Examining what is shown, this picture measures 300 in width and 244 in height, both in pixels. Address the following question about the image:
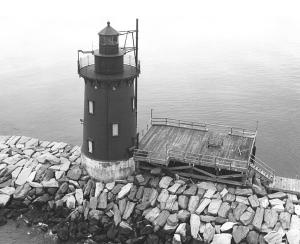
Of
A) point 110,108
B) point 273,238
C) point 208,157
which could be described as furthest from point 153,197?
point 273,238

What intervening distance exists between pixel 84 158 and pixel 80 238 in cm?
594

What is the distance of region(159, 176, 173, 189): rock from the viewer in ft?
94.7

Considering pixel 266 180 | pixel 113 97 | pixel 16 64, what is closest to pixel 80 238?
pixel 113 97

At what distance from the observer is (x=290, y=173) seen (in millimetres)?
38031

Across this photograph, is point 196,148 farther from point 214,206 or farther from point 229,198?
point 214,206

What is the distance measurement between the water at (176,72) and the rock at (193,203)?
13.7 metres

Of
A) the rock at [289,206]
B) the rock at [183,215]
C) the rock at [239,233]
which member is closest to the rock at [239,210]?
the rock at [239,233]

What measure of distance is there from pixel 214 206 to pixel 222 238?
7.34 feet

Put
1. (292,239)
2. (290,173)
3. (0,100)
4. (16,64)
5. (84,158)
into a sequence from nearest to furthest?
(292,239) < (84,158) < (290,173) < (0,100) < (16,64)

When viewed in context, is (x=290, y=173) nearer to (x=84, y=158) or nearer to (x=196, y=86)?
(x=84, y=158)

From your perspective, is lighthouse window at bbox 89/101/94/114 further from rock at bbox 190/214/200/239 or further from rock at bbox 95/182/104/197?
rock at bbox 190/214/200/239

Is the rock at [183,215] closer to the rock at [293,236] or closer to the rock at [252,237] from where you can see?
the rock at [252,237]

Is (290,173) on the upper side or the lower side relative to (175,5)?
lower

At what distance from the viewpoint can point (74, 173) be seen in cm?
3127
